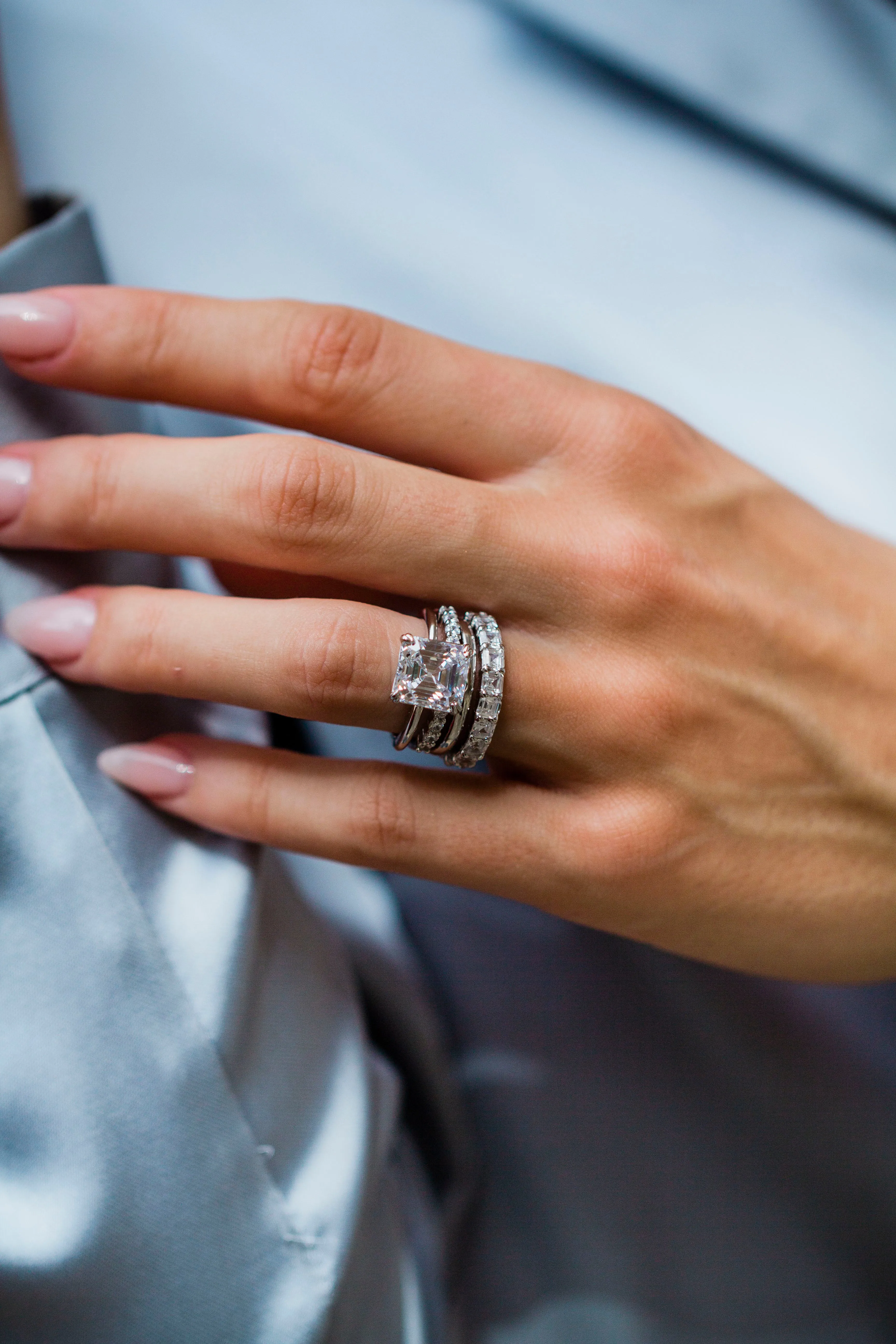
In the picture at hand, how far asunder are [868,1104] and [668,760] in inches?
14.4

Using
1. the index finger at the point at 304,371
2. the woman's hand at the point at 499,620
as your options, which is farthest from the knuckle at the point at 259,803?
the index finger at the point at 304,371

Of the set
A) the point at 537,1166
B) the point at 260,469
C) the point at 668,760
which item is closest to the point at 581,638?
the point at 668,760

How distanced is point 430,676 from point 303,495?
126 millimetres

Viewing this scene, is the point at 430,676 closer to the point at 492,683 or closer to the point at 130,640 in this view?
the point at 492,683

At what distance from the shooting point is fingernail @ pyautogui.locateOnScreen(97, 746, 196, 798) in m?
0.53

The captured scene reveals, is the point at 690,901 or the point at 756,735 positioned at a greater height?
the point at 756,735

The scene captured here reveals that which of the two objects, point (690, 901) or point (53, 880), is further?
point (690, 901)

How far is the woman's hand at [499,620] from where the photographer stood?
1.69 feet

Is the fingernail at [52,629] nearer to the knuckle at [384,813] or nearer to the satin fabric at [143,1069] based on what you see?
the satin fabric at [143,1069]

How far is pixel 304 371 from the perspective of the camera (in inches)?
21.6

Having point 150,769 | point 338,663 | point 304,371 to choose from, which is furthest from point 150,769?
point 304,371

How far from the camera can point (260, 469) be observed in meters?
0.51

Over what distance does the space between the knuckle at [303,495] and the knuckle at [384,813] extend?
0.15 metres

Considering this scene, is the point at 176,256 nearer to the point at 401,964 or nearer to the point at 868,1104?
the point at 401,964
